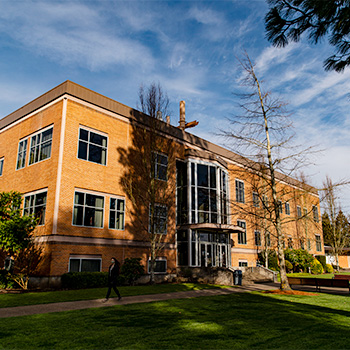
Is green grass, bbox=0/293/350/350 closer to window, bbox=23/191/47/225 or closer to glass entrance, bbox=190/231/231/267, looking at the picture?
window, bbox=23/191/47/225

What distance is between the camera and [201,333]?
7352mm

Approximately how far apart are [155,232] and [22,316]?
42.7 ft

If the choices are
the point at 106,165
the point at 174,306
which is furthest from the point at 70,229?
the point at 174,306

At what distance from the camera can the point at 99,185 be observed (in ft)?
69.0

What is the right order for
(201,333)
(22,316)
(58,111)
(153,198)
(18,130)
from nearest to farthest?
(201,333) < (22,316) < (58,111) < (153,198) < (18,130)

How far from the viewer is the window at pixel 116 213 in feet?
70.4

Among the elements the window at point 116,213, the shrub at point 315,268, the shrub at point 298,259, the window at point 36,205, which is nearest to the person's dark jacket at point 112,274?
the window at point 36,205

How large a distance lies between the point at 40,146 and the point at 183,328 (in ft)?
57.1

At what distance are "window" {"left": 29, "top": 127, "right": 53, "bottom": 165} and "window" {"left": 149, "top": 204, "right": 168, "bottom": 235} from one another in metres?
7.83

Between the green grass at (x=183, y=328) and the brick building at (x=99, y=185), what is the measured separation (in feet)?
26.0

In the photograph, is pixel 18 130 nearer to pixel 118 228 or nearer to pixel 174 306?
pixel 118 228

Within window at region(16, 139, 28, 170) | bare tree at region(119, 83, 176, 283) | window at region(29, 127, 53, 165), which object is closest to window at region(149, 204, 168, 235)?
bare tree at region(119, 83, 176, 283)

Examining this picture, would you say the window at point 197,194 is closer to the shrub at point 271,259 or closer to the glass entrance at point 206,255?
the glass entrance at point 206,255

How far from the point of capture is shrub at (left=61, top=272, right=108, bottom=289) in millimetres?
17281
